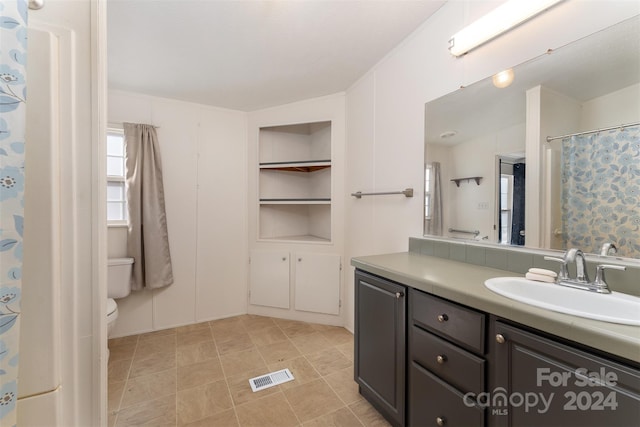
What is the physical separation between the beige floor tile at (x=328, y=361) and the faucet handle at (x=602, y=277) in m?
1.61

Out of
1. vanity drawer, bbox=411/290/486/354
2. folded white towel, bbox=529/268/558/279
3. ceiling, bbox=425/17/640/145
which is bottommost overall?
vanity drawer, bbox=411/290/486/354

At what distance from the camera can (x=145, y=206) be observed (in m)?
2.47

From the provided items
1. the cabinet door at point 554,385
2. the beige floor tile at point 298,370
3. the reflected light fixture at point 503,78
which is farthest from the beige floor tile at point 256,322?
the reflected light fixture at point 503,78

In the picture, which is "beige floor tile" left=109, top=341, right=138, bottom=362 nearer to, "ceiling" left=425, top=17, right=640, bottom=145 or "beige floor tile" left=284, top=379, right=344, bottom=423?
"beige floor tile" left=284, top=379, right=344, bottom=423

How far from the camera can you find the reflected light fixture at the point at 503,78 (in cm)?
129

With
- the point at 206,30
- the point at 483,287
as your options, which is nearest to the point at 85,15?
the point at 206,30

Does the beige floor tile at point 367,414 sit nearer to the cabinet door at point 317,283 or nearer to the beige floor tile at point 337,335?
the beige floor tile at point 337,335

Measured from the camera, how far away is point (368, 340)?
5.02ft

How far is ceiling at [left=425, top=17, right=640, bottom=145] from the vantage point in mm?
974

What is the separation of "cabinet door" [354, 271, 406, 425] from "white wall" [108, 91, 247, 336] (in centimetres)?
184

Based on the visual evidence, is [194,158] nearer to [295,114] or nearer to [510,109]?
[295,114]

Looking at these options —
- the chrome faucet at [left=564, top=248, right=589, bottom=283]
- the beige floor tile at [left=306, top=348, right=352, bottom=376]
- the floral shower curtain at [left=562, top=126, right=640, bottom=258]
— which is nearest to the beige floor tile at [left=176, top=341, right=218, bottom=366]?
the beige floor tile at [left=306, top=348, right=352, bottom=376]

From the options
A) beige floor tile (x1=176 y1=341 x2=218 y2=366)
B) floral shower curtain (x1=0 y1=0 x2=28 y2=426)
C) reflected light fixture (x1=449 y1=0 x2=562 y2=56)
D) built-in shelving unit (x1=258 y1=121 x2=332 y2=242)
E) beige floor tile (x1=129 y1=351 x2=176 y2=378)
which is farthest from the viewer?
built-in shelving unit (x1=258 y1=121 x2=332 y2=242)

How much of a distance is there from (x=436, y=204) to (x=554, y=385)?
42.3 inches
